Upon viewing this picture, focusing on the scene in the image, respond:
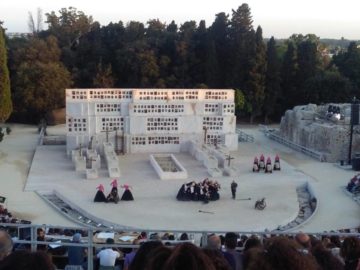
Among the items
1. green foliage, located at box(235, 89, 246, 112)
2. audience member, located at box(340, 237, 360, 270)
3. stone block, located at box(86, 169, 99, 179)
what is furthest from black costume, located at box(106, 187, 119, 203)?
green foliage, located at box(235, 89, 246, 112)

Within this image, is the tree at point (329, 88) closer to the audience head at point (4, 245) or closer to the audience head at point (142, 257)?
the audience head at point (142, 257)

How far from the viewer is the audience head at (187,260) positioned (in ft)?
11.6

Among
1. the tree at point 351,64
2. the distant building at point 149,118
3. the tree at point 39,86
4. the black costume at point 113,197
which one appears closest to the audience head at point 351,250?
the black costume at point 113,197

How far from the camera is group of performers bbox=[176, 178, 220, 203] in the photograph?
76.3 feet

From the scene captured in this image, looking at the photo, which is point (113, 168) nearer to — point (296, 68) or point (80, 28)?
point (296, 68)

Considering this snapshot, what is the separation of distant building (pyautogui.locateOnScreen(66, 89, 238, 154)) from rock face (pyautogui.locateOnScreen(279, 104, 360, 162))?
501 cm

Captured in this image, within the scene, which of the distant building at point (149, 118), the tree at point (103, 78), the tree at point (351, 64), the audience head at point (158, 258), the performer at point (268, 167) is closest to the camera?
the audience head at point (158, 258)

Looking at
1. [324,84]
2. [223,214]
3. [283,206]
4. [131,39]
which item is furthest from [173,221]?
[131,39]

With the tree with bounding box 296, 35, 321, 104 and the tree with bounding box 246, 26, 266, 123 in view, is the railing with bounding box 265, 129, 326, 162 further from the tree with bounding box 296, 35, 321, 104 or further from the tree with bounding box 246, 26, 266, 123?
the tree with bounding box 296, 35, 321, 104

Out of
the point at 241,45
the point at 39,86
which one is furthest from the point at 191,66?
the point at 39,86

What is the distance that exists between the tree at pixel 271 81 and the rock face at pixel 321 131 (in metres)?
6.92

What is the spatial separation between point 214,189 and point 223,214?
77.4 inches

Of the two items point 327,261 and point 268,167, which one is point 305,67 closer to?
point 268,167

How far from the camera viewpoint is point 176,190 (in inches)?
988
